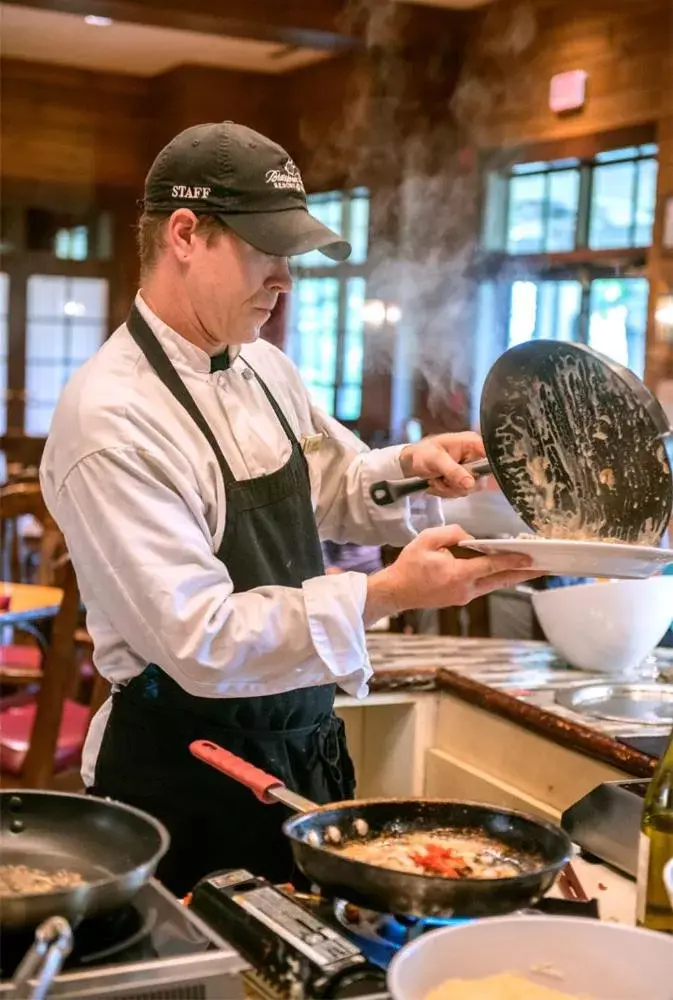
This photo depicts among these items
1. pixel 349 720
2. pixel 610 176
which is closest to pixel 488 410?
pixel 349 720

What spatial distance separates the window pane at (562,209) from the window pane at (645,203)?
0.43 m

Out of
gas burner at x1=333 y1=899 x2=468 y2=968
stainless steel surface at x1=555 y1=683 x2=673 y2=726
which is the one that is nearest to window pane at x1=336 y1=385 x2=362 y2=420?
stainless steel surface at x1=555 y1=683 x2=673 y2=726

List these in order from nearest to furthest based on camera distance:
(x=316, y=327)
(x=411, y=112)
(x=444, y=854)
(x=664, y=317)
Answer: (x=444, y=854) < (x=664, y=317) < (x=411, y=112) < (x=316, y=327)

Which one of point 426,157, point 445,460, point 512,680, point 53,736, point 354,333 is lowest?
point 53,736

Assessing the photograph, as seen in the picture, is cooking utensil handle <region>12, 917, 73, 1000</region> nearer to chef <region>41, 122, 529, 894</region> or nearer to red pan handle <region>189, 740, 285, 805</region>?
red pan handle <region>189, 740, 285, 805</region>

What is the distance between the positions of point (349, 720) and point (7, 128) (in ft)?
21.1

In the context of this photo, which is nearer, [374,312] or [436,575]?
[436,575]

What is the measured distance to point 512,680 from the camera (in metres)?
2.25

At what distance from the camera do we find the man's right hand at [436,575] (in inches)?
55.8

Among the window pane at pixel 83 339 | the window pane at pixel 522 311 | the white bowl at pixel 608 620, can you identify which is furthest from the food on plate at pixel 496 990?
the window pane at pixel 83 339

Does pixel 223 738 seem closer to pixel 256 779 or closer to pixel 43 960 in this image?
pixel 256 779

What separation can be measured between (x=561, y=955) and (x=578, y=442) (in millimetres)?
724

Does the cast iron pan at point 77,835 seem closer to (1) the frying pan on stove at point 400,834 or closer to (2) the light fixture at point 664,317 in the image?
(1) the frying pan on stove at point 400,834

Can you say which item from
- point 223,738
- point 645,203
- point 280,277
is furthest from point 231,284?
point 645,203
